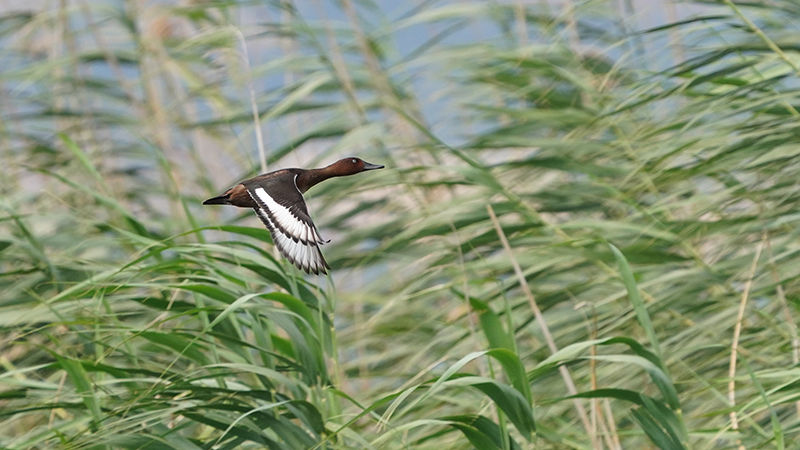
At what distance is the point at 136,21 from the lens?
3.00 m

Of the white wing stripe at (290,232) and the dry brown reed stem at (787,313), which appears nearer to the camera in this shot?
the white wing stripe at (290,232)

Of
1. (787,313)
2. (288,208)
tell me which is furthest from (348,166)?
(787,313)

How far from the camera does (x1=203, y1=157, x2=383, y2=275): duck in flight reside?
133 centimetres

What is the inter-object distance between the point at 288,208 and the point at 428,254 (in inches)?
22.5

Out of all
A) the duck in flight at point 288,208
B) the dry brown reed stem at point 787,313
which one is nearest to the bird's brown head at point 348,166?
the duck in flight at point 288,208

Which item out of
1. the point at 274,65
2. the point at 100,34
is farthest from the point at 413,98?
the point at 100,34

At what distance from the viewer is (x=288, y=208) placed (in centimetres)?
137

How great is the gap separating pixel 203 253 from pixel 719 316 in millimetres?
997

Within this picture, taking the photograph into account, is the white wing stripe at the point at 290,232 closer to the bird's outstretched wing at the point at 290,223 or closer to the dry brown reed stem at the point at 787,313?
the bird's outstretched wing at the point at 290,223

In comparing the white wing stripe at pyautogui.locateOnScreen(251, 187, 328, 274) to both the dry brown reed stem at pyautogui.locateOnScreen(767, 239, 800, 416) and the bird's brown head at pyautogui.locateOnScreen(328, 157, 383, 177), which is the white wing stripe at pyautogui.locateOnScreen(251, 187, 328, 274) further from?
the dry brown reed stem at pyautogui.locateOnScreen(767, 239, 800, 416)

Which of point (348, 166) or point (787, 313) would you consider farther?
point (787, 313)

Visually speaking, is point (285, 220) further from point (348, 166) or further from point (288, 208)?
point (348, 166)

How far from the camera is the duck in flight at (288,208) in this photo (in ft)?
4.37

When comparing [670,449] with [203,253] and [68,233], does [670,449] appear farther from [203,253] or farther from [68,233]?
[68,233]
